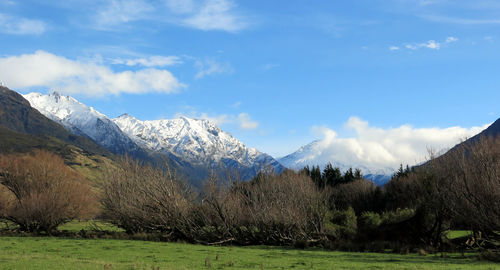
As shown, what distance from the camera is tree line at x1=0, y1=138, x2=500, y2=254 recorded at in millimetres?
42500

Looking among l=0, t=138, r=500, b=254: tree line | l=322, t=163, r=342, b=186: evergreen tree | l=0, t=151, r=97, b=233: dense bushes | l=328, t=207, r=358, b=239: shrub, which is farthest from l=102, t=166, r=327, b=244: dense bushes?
l=322, t=163, r=342, b=186: evergreen tree

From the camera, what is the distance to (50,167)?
84.2 metres

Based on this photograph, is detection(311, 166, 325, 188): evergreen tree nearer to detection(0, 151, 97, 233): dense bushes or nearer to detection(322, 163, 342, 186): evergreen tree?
detection(322, 163, 342, 186): evergreen tree

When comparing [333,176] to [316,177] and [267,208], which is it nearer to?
[316,177]

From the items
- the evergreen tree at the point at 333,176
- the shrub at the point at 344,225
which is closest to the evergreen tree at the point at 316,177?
the evergreen tree at the point at 333,176

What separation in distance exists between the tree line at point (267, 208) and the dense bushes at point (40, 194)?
0.61ft

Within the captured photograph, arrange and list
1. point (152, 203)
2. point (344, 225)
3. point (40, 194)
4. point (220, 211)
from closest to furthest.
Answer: point (344, 225) → point (220, 211) → point (152, 203) → point (40, 194)

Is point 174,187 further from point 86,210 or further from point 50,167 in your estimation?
point 50,167

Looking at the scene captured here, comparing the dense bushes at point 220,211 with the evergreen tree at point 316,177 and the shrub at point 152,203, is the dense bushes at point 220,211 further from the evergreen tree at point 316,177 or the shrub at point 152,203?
the evergreen tree at point 316,177

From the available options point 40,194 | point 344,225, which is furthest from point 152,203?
point 344,225

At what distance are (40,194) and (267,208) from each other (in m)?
39.6

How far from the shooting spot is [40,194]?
7012 cm

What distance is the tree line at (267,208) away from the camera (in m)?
42.5

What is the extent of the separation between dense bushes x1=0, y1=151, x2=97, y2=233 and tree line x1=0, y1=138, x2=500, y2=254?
19cm
